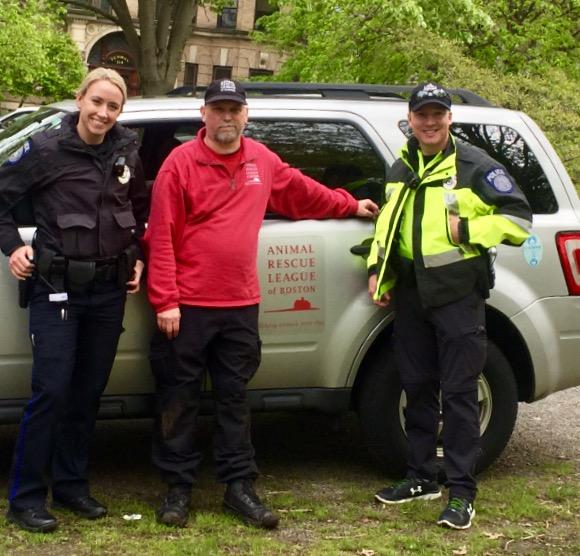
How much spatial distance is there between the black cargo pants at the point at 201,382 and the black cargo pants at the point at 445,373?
0.67m

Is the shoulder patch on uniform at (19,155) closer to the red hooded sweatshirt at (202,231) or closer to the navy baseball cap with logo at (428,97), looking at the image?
the red hooded sweatshirt at (202,231)

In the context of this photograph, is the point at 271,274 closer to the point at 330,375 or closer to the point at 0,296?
the point at 330,375

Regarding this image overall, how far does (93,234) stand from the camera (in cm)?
440

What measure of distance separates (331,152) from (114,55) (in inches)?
1518

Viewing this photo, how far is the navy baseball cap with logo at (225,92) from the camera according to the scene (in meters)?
4.48

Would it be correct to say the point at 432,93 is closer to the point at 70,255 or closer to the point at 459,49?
the point at 70,255

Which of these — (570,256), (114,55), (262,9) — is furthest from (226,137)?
(114,55)

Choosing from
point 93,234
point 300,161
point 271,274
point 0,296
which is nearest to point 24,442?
point 0,296

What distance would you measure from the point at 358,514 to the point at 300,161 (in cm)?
157

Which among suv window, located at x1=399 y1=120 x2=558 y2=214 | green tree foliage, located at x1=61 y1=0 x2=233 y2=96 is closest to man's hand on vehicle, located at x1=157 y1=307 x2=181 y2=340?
suv window, located at x1=399 y1=120 x2=558 y2=214

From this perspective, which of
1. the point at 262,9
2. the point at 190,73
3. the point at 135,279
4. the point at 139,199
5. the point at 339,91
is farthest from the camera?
the point at 190,73

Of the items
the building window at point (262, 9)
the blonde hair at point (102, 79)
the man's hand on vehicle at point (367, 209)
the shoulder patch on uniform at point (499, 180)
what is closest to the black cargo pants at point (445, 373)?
the man's hand on vehicle at point (367, 209)

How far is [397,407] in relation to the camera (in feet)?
17.1

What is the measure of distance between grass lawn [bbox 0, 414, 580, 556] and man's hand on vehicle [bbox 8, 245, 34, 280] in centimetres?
102
